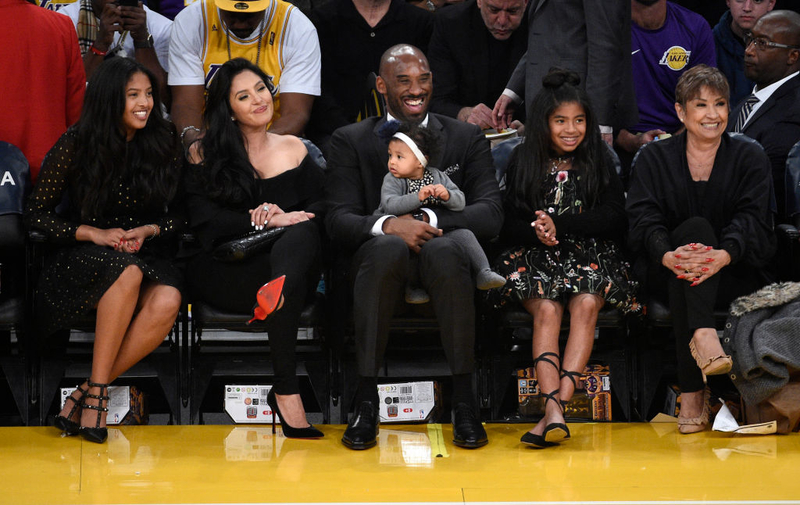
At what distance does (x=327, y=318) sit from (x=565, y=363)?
95 centimetres

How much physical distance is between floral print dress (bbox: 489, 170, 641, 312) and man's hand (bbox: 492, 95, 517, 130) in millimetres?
811

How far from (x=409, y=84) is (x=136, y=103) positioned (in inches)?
42.7

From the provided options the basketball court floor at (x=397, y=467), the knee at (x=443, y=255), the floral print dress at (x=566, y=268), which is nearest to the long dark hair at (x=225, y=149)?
the knee at (x=443, y=255)

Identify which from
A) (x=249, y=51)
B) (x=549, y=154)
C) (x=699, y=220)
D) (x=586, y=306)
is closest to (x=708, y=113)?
(x=699, y=220)

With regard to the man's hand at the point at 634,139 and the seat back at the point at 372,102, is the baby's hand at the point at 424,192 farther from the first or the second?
the man's hand at the point at 634,139

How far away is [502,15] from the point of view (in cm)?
520

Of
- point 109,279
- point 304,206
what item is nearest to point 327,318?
point 304,206

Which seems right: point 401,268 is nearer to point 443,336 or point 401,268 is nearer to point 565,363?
point 443,336

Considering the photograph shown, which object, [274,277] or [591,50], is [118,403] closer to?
[274,277]

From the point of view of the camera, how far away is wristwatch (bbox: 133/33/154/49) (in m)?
5.12

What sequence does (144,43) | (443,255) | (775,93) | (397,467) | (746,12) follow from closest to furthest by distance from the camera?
1. (397,467)
2. (443,255)
3. (775,93)
4. (144,43)
5. (746,12)

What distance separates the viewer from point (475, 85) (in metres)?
5.28

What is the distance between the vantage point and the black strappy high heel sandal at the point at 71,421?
3799mm

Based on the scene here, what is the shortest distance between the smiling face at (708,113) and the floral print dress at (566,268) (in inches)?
20.2
